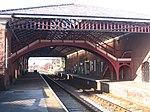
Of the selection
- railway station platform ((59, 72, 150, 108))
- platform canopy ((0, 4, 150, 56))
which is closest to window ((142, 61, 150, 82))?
railway station platform ((59, 72, 150, 108))

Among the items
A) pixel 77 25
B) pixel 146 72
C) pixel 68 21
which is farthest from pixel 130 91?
pixel 146 72

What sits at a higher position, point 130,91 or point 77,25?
point 77,25

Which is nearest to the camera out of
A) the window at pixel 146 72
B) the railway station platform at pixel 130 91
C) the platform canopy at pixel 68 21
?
the railway station platform at pixel 130 91

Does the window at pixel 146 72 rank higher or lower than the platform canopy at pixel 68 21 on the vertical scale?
lower

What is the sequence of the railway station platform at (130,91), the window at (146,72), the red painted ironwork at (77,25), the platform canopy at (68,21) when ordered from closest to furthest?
the railway station platform at (130,91) < the platform canopy at (68,21) < the red painted ironwork at (77,25) < the window at (146,72)

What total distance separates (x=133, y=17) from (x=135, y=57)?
693cm

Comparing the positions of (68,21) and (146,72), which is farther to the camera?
(146,72)

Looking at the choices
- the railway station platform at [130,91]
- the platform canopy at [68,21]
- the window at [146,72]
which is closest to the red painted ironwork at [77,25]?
the platform canopy at [68,21]

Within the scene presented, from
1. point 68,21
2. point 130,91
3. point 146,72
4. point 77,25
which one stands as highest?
point 68,21

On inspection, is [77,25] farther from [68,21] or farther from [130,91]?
[130,91]

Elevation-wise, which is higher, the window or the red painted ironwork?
the red painted ironwork

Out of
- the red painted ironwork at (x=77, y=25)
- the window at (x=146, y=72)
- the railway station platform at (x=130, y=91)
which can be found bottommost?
the railway station platform at (x=130, y=91)

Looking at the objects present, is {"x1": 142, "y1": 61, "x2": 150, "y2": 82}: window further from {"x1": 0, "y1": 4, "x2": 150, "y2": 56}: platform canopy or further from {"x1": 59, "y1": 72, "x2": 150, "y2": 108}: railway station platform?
{"x1": 0, "y1": 4, "x2": 150, "y2": 56}: platform canopy

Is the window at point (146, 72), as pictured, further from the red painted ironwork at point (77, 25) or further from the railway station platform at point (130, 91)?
the red painted ironwork at point (77, 25)
